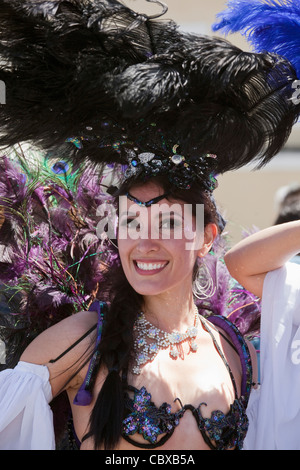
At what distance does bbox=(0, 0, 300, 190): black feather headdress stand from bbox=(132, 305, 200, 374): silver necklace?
0.50m

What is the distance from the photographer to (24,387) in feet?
6.10

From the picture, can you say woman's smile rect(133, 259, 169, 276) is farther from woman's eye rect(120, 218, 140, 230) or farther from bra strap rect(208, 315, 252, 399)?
bra strap rect(208, 315, 252, 399)

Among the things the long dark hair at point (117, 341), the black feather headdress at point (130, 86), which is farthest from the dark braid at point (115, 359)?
the black feather headdress at point (130, 86)

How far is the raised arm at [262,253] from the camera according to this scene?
2.12 m

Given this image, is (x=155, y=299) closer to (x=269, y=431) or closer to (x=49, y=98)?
(x=269, y=431)

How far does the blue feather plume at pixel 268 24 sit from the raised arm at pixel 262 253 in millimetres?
476

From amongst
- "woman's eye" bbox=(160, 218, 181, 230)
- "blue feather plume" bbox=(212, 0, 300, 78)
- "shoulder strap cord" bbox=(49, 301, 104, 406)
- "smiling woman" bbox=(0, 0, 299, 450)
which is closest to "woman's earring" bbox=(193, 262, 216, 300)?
"smiling woman" bbox=(0, 0, 299, 450)

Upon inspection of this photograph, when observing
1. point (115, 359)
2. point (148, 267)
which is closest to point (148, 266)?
point (148, 267)

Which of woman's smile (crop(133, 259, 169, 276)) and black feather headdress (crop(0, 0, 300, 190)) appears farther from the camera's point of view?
woman's smile (crop(133, 259, 169, 276))

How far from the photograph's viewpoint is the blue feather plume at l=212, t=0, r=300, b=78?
2.02 meters

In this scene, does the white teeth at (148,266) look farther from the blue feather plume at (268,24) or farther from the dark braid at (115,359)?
the blue feather plume at (268,24)

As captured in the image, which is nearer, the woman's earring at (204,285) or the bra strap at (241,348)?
the bra strap at (241,348)

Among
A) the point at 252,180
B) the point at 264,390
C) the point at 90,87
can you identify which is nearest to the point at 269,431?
the point at 264,390

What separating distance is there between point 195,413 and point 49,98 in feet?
3.16
